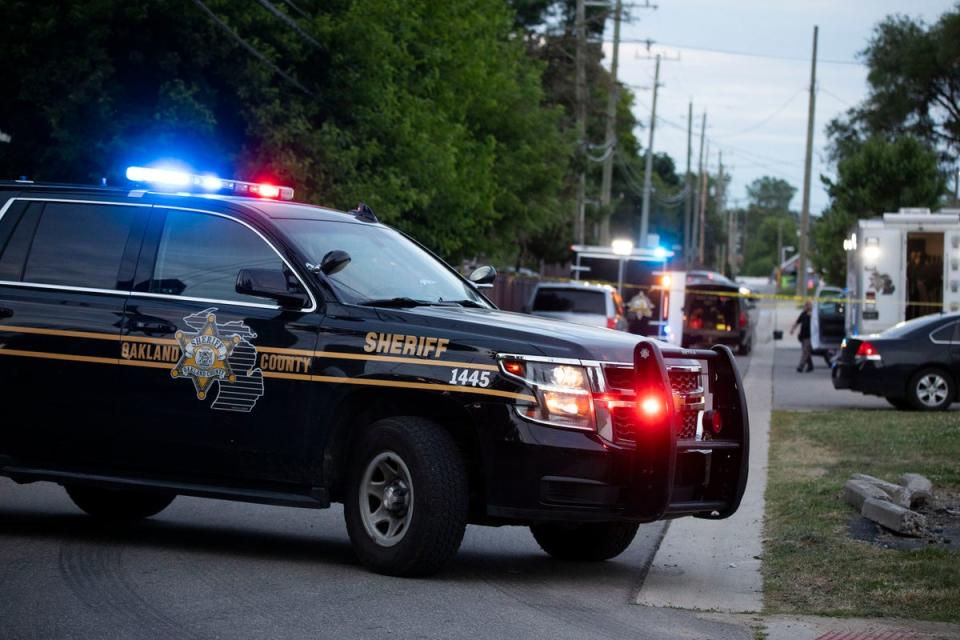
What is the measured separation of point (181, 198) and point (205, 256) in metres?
0.43

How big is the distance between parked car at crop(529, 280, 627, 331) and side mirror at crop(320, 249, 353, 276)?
19.6 meters

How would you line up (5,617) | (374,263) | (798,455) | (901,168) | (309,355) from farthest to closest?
(901,168) → (798,455) → (374,263) → (309,355) → (5,617)

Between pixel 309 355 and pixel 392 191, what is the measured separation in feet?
66.3

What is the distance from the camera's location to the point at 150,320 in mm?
8750

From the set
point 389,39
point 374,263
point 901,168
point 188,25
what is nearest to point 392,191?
point 389,39

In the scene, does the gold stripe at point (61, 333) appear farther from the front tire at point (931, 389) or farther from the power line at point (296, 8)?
the power line at point (296, 8)

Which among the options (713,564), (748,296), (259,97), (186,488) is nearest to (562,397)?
(186,488)

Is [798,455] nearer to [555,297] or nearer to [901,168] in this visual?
[555,297]

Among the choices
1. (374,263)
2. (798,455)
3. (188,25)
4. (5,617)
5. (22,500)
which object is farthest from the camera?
(188,25)

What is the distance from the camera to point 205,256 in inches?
350

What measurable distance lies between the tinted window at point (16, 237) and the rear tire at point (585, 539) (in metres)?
3.38

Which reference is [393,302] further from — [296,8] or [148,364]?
[296,8]

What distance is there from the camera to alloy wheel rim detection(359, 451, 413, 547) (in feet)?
26.6

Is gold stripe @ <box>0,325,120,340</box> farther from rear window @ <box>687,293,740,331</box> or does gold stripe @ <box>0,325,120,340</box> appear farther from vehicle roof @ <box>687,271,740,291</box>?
vehicle roof @ <box>687,271,740,291</box>
